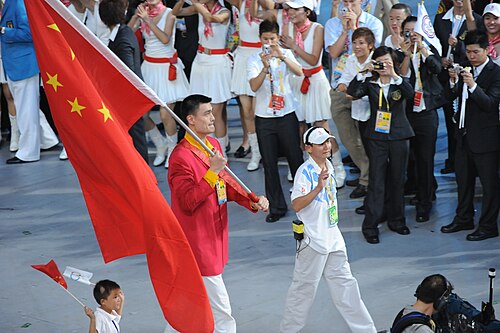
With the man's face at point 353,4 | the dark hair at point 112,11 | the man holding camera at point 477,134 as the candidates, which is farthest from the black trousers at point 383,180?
the dark hair at point 112,11

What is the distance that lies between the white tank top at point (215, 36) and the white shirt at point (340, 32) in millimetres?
1464

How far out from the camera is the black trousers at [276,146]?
11.4 metres

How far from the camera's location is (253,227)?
Result: 11.5 metres

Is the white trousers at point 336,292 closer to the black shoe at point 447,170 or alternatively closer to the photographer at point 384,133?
the photographer at point 384,133

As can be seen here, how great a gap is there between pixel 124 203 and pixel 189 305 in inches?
33.0

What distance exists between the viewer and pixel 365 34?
11.0 m

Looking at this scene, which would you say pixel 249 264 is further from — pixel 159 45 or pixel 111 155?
pixel 159 45

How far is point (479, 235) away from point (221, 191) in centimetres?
358

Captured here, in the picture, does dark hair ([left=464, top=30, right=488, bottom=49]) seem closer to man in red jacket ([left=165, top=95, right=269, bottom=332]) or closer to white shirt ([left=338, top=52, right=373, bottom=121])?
white shirt ([left=338, top=52, right=373, bottom=121])

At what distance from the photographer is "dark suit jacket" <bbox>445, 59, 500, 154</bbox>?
10.5 metres

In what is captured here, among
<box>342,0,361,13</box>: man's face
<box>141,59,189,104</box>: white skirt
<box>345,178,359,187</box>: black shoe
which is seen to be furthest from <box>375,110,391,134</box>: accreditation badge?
<box>141,59,189,104</box>: white skirt

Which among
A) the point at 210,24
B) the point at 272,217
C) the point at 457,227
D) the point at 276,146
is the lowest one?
the point at 272,217

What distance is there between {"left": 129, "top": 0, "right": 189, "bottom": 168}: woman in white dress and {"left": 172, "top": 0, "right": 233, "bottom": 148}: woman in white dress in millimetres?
224

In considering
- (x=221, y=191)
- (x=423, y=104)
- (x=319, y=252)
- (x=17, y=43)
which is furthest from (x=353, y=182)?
(x=17, y=43)
